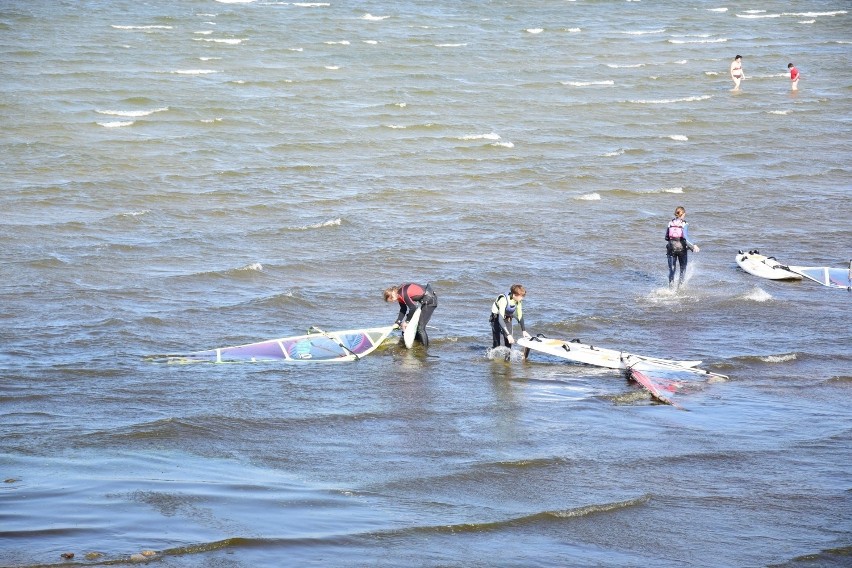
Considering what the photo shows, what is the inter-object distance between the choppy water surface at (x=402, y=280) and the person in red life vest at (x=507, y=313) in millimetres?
457

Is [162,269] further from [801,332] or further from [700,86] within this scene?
[700,86]

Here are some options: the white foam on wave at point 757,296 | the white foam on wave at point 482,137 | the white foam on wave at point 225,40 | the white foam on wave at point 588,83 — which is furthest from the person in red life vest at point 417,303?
the white foam on wave at point 225,40

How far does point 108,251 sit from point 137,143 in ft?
31.9

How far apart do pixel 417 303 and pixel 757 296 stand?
21.7 ft

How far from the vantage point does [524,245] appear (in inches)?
919

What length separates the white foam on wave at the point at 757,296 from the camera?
19422 mm

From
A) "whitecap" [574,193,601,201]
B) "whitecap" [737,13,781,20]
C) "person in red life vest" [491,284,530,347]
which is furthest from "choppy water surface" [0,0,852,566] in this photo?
"whitecap" [737,13,781,20]

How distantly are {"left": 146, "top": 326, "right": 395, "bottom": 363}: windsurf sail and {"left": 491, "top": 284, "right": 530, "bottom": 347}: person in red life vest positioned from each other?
1.75 meters

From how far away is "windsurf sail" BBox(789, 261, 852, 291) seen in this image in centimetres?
2009

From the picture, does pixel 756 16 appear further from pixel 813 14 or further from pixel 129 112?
pixel 129 112

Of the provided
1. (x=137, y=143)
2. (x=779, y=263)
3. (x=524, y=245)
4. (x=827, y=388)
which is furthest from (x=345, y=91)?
(x=827, y=388)

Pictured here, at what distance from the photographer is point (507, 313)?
1565 cm

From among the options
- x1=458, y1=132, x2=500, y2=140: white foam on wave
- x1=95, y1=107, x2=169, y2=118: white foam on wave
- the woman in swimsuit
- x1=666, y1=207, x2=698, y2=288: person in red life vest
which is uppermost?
the woman in swimsuit

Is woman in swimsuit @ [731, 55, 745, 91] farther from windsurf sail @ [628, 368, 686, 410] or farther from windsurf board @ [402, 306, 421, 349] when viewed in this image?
windsurf sail @ [628, 368, 686, 410]
